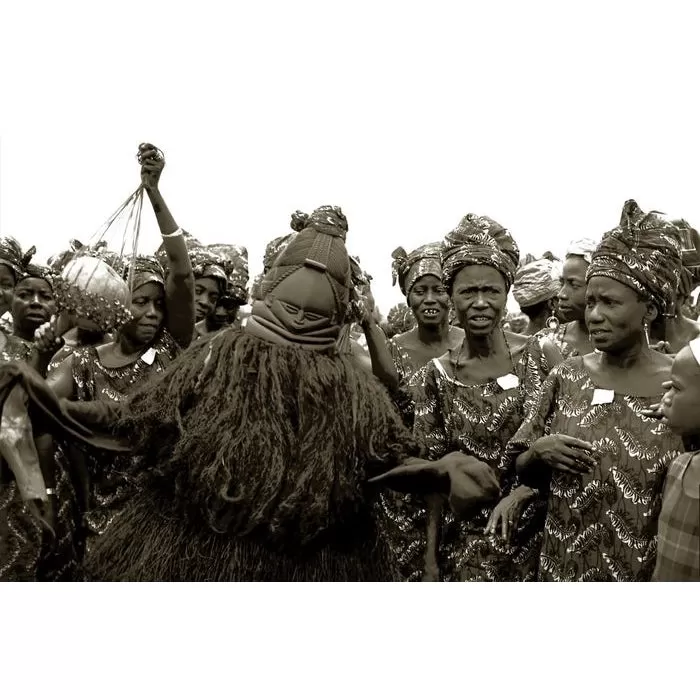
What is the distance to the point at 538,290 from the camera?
6906mm

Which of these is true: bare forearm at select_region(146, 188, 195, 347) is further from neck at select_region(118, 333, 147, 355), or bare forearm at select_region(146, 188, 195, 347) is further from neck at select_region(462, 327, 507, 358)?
neck at select_region(462, 327, 507, 358)

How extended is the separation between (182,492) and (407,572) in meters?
1.66

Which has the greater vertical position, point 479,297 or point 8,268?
point 479,297

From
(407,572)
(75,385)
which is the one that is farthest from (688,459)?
(75,385)

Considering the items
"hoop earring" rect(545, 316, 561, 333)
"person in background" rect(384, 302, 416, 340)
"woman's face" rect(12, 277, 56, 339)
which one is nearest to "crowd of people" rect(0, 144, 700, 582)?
"woman's face" rect(12, 277, 56, 339)

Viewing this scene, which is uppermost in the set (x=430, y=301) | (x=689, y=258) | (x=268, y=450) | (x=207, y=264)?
(x=689, y=258)

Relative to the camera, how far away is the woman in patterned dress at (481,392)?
4516 mm

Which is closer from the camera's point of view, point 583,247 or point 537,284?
point 583,247

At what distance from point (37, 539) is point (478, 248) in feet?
7.22

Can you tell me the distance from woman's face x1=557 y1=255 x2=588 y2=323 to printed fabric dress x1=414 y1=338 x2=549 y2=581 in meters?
1.03

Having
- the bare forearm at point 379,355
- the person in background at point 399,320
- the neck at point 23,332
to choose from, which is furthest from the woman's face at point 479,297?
the person in background at point 399,320

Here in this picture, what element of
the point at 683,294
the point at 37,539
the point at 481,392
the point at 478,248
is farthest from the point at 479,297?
the point at 37,539

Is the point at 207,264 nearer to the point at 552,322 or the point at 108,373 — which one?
the point at 108,373

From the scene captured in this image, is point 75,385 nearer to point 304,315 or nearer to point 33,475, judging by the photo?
point 33,475
